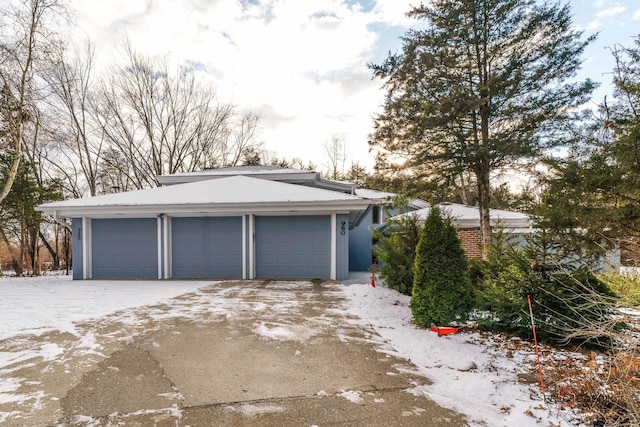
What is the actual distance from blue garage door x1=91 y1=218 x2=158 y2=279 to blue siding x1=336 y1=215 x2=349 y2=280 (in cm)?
598

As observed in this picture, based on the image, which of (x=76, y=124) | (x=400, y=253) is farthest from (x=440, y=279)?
(x=76, y=124)

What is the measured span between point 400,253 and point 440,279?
206 centimetres

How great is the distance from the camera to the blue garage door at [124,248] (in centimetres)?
959

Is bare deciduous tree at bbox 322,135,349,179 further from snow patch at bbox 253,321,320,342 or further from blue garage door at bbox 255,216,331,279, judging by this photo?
snow patch at bbox 253,321,320,342

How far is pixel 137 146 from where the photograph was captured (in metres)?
19.4

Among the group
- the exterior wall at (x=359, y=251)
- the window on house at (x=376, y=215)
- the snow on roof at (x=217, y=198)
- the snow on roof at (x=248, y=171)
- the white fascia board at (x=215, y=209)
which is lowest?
the exterior wall at (x=359, y=251)

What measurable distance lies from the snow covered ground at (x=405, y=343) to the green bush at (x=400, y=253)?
0.35 m

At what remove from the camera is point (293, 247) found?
931 centimetres

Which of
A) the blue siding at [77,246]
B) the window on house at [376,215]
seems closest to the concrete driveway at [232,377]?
the blue siding at [77,246]

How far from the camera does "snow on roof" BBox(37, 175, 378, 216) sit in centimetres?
872

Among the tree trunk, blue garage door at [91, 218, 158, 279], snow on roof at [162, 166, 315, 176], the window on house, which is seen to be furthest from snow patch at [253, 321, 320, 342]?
the window on house

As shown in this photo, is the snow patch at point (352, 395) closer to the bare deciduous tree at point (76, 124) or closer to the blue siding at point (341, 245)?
the blue siding at point (341, 245)

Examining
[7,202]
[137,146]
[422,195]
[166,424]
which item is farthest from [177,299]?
[137,146]

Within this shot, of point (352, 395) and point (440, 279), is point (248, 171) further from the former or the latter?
point (352, 395)
